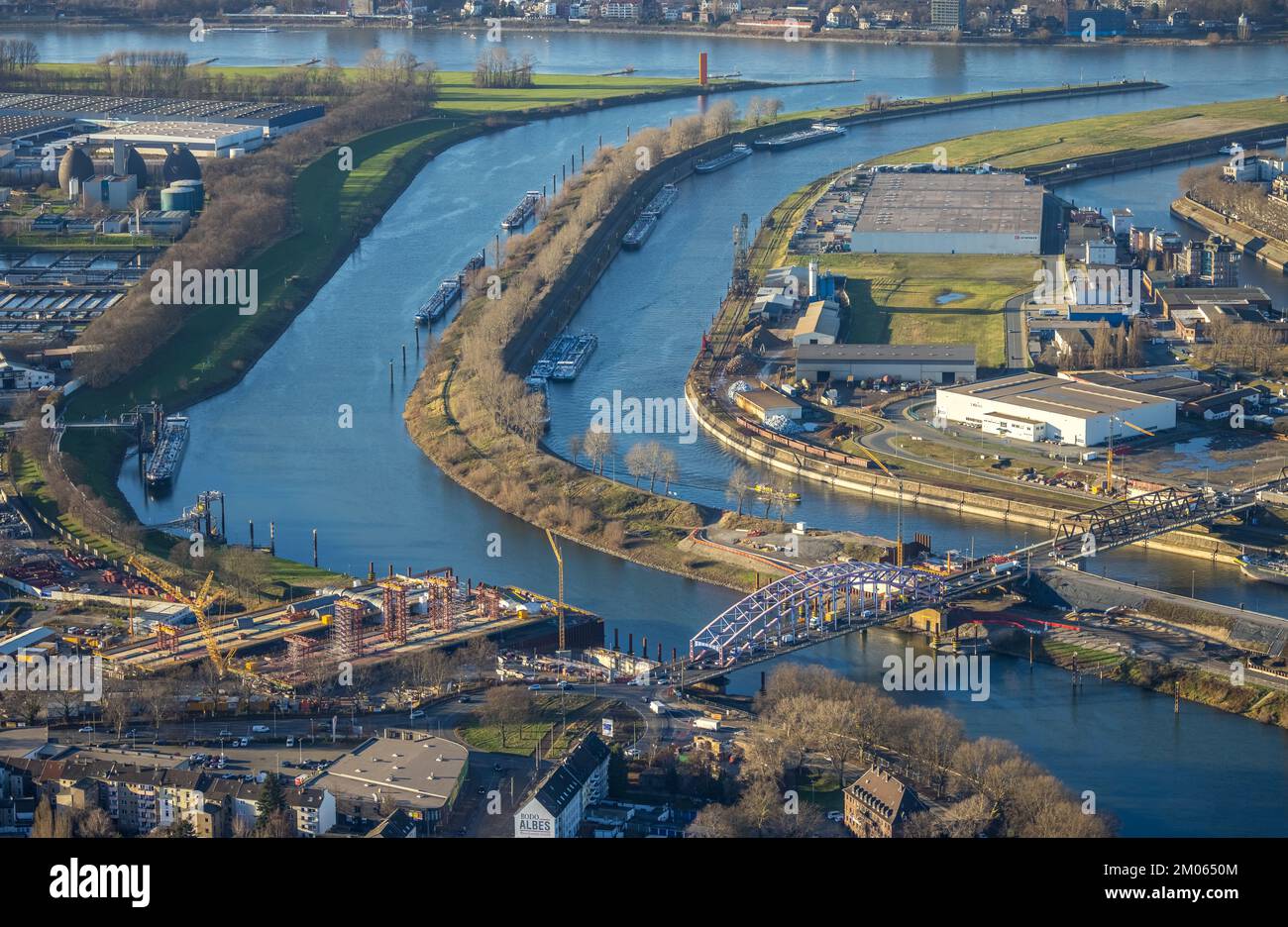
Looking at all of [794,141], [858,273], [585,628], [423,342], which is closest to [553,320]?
[423,342]

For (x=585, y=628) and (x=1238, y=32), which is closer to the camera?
(x=585, y=628)

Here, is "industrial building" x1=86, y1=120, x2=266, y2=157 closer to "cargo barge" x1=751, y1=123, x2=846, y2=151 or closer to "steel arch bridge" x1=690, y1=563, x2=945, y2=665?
"cargo barge" x1=751, y1=123, x2=846, y2=151

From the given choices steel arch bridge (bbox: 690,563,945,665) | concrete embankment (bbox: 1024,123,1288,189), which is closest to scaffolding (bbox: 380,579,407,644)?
steel arch bridge (bbox: 690,563,945,665)

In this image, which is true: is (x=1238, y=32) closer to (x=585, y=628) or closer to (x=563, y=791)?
(x=585, y=628)

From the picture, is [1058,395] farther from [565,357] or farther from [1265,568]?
[565,357]

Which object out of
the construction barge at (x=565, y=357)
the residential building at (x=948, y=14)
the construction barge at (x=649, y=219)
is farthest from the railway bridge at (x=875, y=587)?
the residential building at (x=948, y=14)
